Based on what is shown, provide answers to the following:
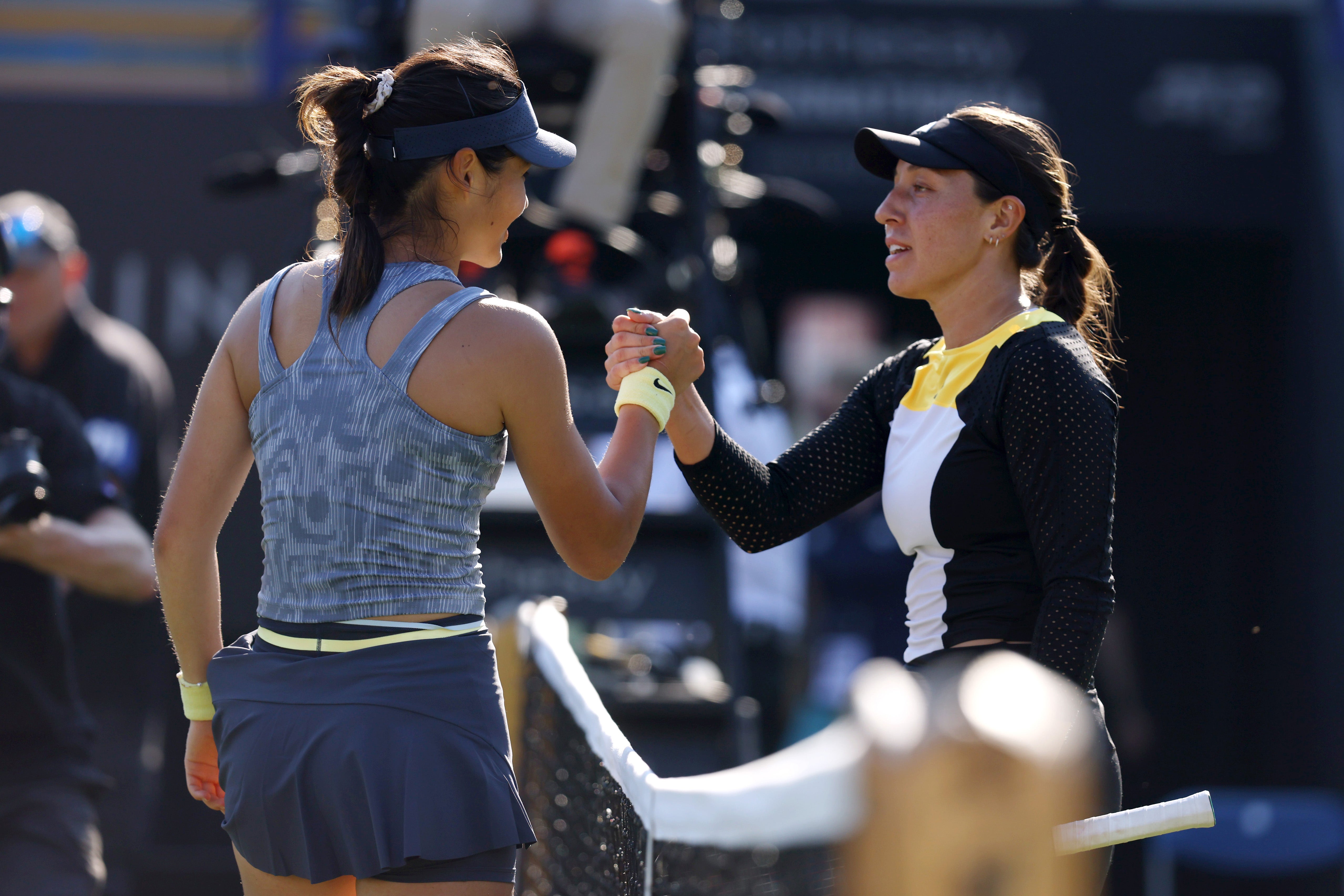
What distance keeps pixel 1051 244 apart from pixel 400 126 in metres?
1.13

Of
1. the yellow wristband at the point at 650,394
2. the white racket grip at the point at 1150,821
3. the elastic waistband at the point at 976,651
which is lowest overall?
the white racket grip at the point at 1150,821

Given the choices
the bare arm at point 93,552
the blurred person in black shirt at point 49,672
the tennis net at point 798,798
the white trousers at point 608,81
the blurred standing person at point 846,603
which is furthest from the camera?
the blurred standing person at point 846,603

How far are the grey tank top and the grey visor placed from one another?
0.58 feet

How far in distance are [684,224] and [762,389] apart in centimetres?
99

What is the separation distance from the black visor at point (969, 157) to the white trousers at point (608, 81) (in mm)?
3386

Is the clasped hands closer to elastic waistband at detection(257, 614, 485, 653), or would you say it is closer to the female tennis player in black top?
the female tennis player in black top

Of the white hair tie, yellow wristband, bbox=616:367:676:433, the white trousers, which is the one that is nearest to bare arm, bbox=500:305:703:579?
yellow wristband, bbox=616:367:676:433

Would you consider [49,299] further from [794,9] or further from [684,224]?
[794,9]

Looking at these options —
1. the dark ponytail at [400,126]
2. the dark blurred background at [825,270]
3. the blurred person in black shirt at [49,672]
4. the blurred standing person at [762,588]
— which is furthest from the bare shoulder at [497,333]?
the dark blurred background at [825,270]

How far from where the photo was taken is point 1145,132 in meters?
7.59

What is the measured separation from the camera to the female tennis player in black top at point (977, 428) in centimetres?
203

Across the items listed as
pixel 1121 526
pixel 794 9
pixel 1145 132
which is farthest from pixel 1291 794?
pixel 794 9

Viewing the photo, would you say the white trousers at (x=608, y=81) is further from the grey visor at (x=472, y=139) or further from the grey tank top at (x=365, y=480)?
the grey tank top at (x=365, y=480)

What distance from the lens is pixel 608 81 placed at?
5680 mm
